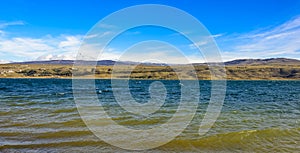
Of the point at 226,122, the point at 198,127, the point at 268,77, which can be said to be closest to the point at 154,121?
the point at 198,127

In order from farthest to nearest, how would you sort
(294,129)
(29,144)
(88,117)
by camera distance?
(88,117) → (294,129) → (29,144)

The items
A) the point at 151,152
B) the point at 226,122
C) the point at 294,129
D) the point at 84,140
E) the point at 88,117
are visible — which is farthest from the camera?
the point at 88,117

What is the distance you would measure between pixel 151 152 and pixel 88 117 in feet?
35.4

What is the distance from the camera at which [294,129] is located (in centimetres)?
1845

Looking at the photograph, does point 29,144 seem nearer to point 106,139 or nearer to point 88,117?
point 106,139

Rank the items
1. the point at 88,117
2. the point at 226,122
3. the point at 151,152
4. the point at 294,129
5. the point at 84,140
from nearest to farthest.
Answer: the point at 151,152 < the point at 84,140 < the point at 294,129 < the point at 226,122 < the point at 88,117

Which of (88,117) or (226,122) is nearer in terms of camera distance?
(226,122)

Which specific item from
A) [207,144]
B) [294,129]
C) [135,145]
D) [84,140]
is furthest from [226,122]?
[84,140]

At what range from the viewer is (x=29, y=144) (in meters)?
13.9

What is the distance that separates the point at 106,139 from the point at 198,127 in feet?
22.6

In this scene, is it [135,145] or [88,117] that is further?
[88,117]

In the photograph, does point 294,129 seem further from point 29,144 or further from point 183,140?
point 29,144

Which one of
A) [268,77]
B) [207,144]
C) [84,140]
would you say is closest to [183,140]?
[207,144]

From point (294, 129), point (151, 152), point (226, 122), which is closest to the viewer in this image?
point (151, 152)
